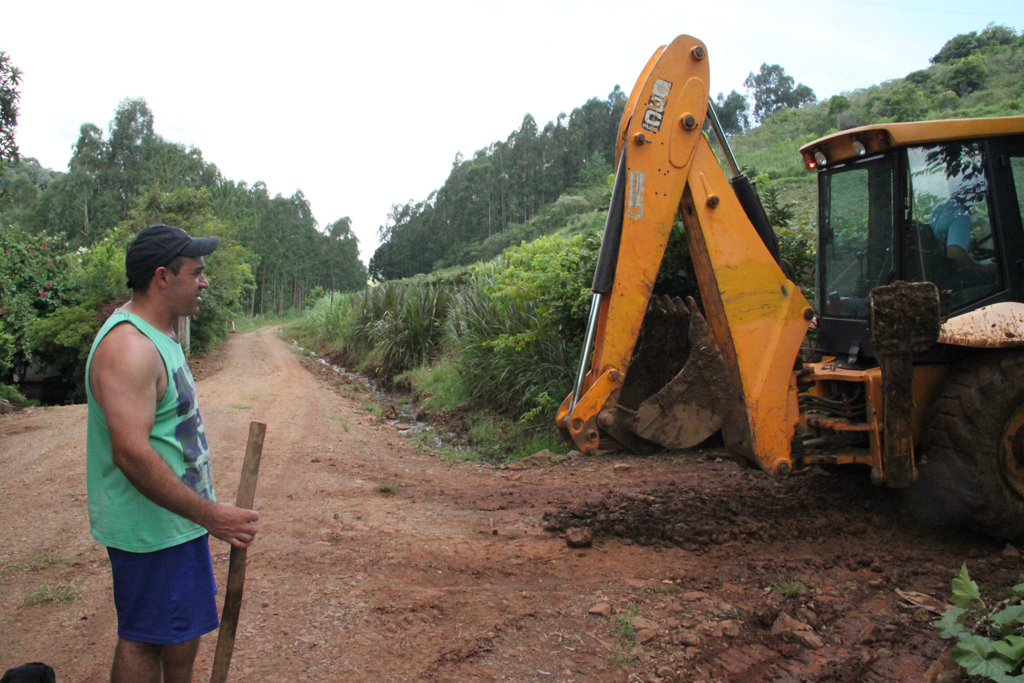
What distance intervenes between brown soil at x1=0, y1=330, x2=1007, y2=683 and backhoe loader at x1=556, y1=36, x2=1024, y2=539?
58 cm

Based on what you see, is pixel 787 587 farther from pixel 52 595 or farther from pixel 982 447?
pixel 52 595

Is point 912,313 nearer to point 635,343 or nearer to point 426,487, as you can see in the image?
point 635,343

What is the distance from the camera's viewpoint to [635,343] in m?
4.17

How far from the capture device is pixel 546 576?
157 inches

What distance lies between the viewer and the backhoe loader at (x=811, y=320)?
158 inches

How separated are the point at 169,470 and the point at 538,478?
15.4 feet

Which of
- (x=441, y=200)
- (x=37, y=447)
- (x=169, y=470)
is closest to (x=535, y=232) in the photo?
(x=441, y=200)

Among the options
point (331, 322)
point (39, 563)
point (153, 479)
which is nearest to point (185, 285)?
point (153, 479)

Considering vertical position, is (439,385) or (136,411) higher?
(136,411)

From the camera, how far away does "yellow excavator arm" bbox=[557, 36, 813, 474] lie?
401cm

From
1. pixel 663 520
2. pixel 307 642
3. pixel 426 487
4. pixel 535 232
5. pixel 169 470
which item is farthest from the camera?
pixel 535 232

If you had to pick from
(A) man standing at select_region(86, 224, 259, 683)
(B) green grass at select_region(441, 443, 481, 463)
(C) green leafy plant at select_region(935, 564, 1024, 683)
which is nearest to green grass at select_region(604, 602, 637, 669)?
(C) green leafy plant at select_region(935, 564, 1024, 683)

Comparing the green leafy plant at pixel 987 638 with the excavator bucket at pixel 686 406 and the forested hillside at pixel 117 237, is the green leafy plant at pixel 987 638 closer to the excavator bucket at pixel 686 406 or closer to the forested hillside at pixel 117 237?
the excavator bucket at pixel 686 406

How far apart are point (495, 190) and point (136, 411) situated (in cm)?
3233
